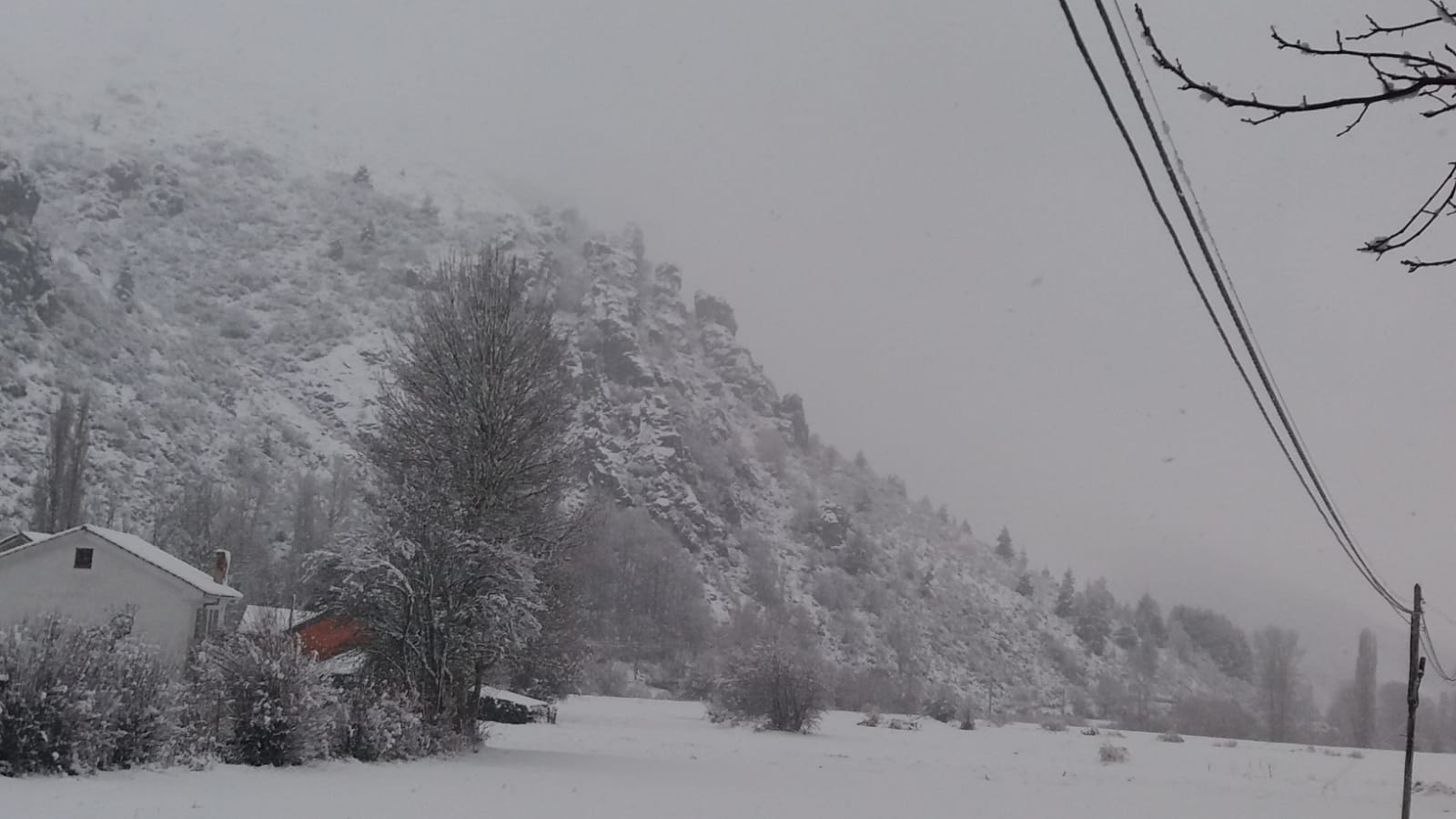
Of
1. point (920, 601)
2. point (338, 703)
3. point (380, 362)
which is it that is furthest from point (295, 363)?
point (338, 703)

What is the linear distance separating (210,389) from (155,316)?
97.6ft

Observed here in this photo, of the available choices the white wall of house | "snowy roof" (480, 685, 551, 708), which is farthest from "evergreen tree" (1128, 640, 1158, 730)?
the white wall of house

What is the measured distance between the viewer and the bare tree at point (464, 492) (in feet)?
83.9

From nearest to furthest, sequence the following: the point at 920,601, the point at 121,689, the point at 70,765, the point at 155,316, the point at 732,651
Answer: the point at 70,765 → the point at 121,689 → the point at 732,651 → the point at 155,316 → the point at 920,601

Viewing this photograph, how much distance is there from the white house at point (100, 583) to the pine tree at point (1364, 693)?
303 ft

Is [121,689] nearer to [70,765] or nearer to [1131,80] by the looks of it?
[70,765]

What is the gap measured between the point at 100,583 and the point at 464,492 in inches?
860

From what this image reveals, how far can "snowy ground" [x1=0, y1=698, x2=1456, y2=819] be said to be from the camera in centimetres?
1397

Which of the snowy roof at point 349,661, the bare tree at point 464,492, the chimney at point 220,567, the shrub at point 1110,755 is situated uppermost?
the bare tree at point 464,492

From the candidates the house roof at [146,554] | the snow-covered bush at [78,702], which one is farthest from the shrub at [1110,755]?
the snow-covered bush at [78,702]

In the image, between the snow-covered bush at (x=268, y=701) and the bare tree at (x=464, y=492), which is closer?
the snow-covered bush at (x=268, y=701)

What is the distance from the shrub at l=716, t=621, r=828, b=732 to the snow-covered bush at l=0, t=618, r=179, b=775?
41084 millimetres

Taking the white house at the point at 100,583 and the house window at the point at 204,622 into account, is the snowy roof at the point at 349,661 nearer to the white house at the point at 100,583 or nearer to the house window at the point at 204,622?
the white house at the point at 100,583

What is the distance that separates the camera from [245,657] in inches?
725
